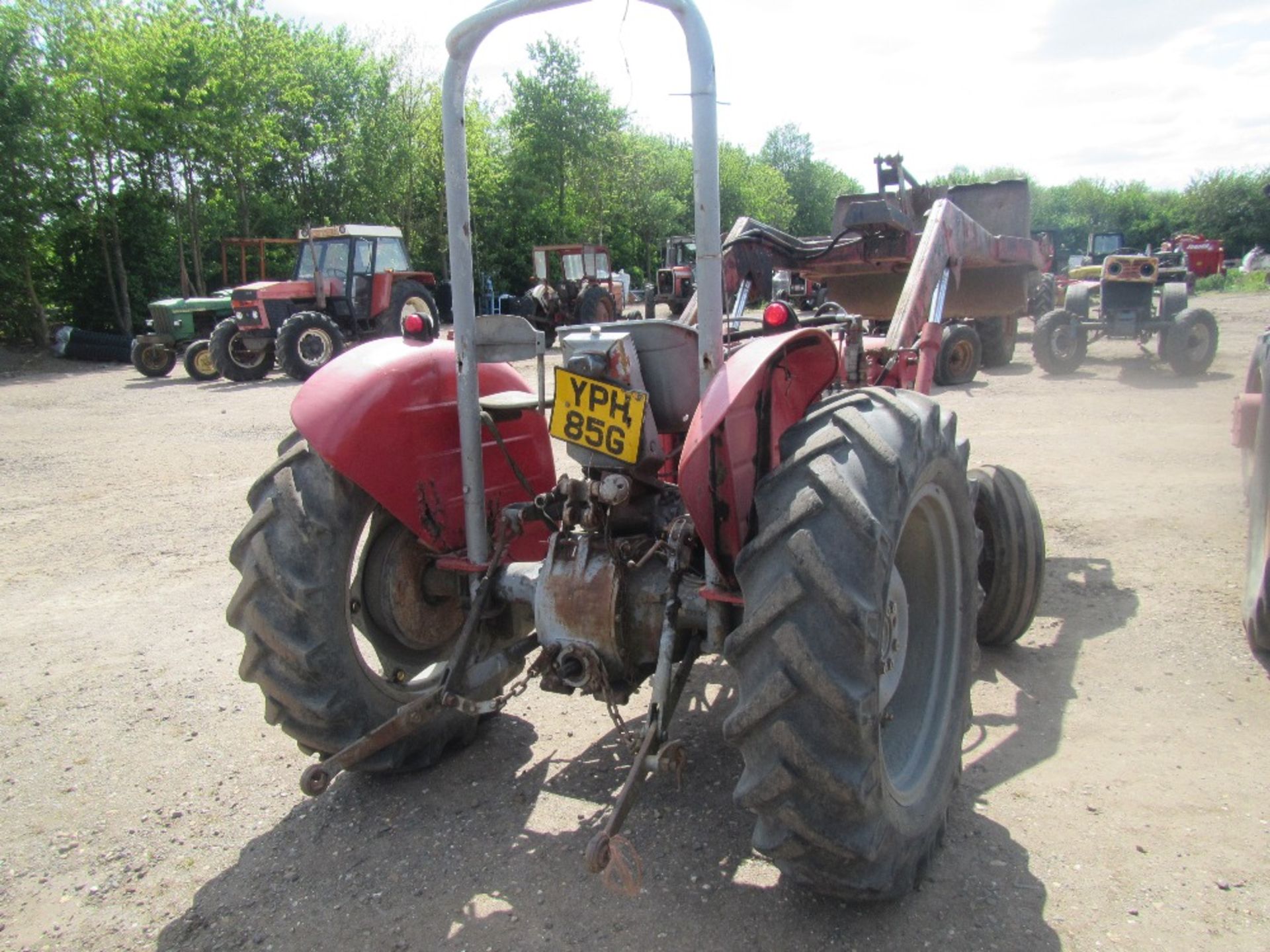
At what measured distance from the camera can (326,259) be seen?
1830 cm

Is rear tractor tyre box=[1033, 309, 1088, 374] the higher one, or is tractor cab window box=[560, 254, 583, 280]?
tractor cab window box=[560, 254, 583, 280]

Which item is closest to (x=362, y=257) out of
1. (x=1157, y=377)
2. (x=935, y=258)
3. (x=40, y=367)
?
(x=40, y=367)

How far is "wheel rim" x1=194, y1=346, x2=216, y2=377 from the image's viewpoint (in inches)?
679

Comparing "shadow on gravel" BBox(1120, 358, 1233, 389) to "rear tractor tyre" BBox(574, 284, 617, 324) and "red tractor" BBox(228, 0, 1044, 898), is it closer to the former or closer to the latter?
"rear tractor tyre" BBox(574, 284, 617, 324)

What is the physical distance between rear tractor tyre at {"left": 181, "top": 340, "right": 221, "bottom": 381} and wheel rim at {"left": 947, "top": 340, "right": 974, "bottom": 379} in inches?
502

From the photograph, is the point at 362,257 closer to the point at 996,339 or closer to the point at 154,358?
the point at 154,358

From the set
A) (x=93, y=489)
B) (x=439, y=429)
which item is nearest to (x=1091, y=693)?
(x=439, y=429)

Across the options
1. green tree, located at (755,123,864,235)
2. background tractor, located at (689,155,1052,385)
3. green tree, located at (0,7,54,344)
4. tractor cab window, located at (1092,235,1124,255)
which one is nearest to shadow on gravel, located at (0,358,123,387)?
green tree, located at (0,7,54,344)

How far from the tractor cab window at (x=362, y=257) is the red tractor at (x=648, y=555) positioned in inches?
635

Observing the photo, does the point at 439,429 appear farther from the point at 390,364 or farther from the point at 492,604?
the point at 492,604

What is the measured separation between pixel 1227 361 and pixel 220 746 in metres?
16.4

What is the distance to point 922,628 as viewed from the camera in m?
3.04

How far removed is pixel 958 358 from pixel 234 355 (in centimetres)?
1232

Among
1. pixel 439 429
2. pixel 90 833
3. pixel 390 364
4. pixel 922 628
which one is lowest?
pixel 90 833
